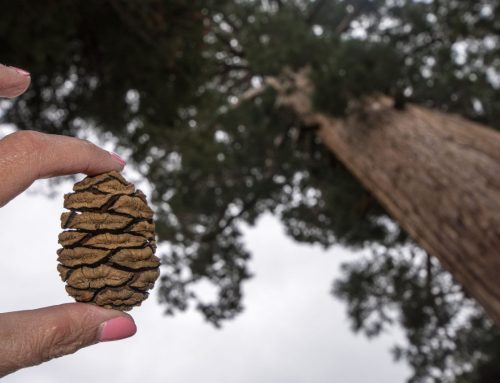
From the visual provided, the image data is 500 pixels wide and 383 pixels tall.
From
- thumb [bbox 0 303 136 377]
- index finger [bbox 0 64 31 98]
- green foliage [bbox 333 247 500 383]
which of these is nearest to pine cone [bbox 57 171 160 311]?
thumb [bbox 0 303 136 377]

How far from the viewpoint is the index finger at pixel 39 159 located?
46.3 inches

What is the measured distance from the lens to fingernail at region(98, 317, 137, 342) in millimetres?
1184

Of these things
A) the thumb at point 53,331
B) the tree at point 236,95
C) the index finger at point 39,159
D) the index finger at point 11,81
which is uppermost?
the tree at point 236,95

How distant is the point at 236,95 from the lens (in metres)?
12.5

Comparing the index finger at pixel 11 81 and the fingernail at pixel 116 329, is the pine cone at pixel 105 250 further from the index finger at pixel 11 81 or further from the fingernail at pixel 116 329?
the index finger at pixel 11 81

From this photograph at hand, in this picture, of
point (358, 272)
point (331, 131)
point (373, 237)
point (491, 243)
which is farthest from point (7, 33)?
point (358, 272)

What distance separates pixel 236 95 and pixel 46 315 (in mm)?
11667

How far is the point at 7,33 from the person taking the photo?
16.0 feet

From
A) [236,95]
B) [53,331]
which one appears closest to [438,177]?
[53,331]

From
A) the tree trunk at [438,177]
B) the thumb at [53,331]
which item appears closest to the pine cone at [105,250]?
the thumb at [53,331]

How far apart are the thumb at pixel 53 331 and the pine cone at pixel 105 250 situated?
0.13 ft

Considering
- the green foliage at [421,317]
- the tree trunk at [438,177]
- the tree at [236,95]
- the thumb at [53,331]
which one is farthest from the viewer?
the green foliage at [421,317]

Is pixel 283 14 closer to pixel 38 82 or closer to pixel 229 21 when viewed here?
pixel 229 21

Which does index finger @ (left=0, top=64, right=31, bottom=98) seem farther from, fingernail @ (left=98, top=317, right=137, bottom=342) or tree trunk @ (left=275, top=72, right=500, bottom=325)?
tree trunk @ (left=275, top=72, right=500, bottom=325)
